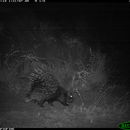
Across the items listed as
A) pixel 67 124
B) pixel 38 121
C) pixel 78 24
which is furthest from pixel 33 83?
pixel 78 24

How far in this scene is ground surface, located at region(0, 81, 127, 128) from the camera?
1.83 m

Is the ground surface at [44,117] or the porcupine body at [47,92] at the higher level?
the porcupine body at [47,92]

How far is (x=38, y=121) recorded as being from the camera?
184cm

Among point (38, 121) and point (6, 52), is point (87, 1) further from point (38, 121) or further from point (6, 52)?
point (38, 121)

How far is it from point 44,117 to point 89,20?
3.23ft

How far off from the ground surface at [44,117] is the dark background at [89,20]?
55cm

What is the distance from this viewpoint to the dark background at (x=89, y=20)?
1.86 m

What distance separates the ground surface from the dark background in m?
0.55

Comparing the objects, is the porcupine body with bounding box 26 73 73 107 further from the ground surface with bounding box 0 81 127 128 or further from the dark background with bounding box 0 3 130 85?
the dark background with bounding box 0 3 130 85

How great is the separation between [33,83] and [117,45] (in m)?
0.85

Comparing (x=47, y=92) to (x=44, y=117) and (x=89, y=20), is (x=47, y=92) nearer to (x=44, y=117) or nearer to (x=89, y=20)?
(x=44, y=117)

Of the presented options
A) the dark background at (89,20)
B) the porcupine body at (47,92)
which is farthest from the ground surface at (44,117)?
the dark background at (89,20)

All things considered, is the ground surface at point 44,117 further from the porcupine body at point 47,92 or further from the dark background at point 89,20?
the dark background at point 89,20

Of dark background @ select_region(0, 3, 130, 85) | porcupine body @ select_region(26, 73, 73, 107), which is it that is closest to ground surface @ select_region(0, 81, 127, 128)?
porcupine body @ select_region(26, 73, 73, 107)
